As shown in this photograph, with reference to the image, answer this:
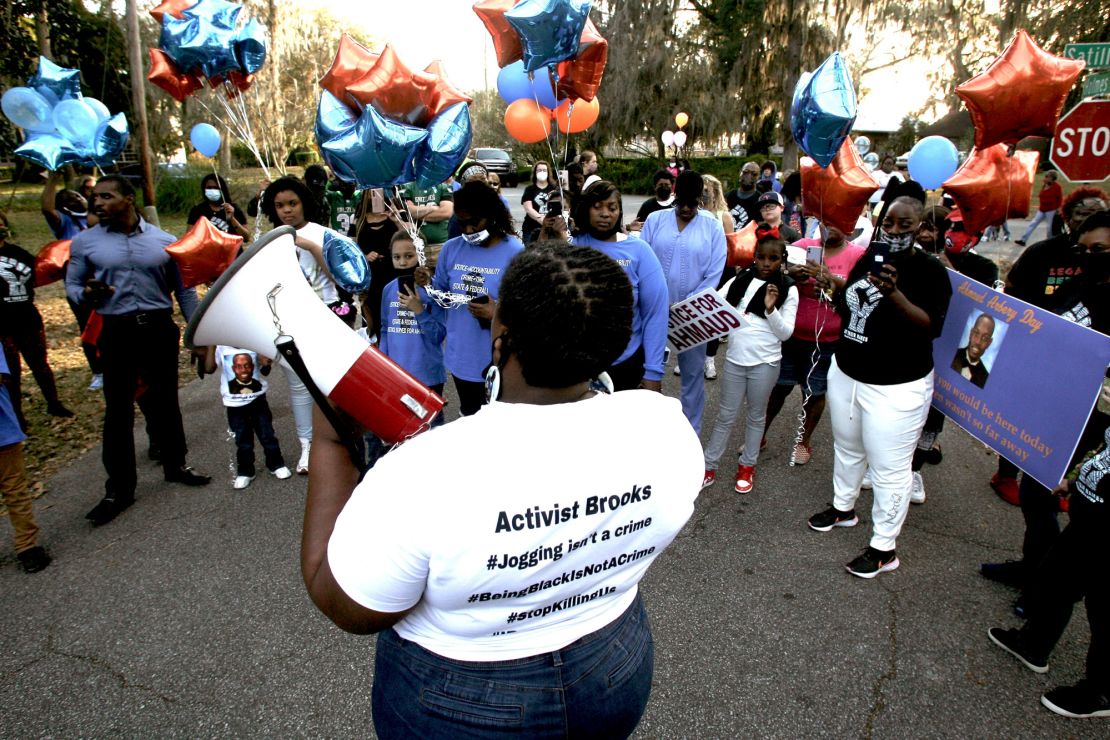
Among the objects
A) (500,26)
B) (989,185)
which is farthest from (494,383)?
(500,26)

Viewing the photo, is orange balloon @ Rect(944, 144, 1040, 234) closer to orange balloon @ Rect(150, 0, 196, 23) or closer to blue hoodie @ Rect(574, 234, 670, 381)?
blue hoodie @ Rect(574, 234, 670, 381)

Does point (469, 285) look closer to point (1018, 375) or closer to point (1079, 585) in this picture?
point (1018, 375)

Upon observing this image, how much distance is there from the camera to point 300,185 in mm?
4043

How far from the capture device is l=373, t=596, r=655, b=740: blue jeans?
3.55ft

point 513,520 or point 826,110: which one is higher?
point 826,110

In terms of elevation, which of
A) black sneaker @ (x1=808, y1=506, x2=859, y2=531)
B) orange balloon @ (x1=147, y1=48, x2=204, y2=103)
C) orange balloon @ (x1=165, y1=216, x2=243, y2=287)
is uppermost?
orange balloon @ (x1=147, y1=48, x2=204, y2=103)

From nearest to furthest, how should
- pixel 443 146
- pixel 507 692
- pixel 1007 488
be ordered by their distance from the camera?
pixel 507 692 → pixel 443 146 → pixel 1007 488

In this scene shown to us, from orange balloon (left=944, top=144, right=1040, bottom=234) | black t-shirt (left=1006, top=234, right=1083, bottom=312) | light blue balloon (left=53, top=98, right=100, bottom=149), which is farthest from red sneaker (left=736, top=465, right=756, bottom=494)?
light blue balloon (left=53, top=98, right=100, bottom=149)

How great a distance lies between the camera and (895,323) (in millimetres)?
2928

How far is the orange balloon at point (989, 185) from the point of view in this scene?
340cm

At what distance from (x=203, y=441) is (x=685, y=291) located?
386cm

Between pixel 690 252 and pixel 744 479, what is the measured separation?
1.52m

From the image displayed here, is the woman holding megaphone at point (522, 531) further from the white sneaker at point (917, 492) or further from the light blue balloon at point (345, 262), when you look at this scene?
the white sneaker at point (917, 492)

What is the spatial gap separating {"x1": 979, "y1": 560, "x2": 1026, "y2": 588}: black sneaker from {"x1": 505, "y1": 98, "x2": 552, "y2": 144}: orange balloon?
5079 mm
